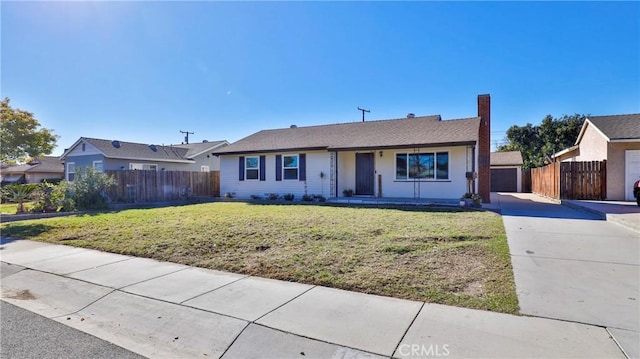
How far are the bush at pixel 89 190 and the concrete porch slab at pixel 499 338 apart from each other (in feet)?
52.6

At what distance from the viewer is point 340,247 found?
21.2 feet

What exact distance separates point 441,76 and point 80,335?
52.3ft

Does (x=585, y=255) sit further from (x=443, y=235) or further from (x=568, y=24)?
(x=568, y=24)

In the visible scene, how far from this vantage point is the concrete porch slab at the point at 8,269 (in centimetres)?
576

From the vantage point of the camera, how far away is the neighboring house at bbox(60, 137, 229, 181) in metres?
A: 22.1

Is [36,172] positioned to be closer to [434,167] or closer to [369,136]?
[369,136]

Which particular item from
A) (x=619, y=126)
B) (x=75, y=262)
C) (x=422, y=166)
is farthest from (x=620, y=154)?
(x=75, y=262)

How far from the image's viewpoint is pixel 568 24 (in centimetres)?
1112

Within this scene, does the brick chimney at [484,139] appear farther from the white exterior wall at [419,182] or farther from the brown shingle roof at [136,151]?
the brown shingle roof at [136,151]

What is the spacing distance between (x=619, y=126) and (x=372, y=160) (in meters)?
12.1

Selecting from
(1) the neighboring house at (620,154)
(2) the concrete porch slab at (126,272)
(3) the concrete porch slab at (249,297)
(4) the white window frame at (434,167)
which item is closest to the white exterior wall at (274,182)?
(4) the white window frame at (434,167)

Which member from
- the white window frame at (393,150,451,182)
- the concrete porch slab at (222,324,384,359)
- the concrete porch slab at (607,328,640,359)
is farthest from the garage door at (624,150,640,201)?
the concrete porch slab at (222,324,384,359)

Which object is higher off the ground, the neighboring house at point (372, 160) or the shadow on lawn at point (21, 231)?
the neighboring house at point (372, 160)

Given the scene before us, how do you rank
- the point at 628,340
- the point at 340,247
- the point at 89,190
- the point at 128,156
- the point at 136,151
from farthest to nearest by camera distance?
the point at 136,151, the point at 128,156, the point at 89,190, the point at 340,247, the point at 628,340
